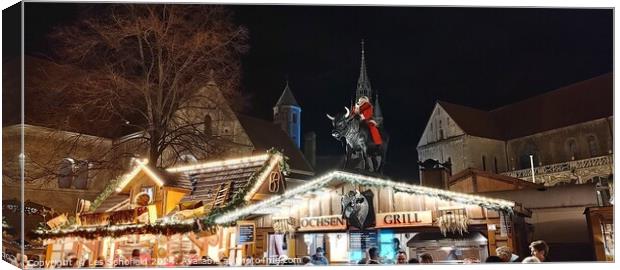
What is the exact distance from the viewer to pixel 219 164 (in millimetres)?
11070

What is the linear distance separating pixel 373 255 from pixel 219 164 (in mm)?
3873

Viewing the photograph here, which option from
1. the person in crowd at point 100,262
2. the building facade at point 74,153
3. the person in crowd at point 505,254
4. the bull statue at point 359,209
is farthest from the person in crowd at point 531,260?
the person in crowd at point 100,262

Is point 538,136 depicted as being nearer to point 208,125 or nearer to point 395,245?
point 395,245

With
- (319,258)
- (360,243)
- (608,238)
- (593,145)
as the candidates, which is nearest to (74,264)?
(319,258)

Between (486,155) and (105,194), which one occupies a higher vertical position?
(486,155)

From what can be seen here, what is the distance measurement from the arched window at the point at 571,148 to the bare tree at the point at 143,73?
9.99 meters

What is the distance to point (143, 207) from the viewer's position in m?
10.4

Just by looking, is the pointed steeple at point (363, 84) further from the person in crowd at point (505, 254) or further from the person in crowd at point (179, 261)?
the person in crowd at point (179, 261)

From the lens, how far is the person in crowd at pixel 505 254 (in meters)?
8.76

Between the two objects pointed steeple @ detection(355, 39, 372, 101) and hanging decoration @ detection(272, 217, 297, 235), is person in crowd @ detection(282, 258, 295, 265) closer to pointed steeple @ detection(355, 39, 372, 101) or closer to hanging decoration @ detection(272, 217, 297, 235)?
hanging decoration @ detection(272, 217, 297, 235)

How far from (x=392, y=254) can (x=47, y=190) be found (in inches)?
344

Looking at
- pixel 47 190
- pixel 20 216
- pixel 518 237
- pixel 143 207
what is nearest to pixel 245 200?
pixel 143 207

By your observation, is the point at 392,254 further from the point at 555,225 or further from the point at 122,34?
the point at 122,34

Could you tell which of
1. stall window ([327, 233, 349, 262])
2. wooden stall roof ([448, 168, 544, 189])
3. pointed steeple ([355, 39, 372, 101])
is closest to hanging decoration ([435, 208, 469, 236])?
stall window ([327, 233, 349, 262])
